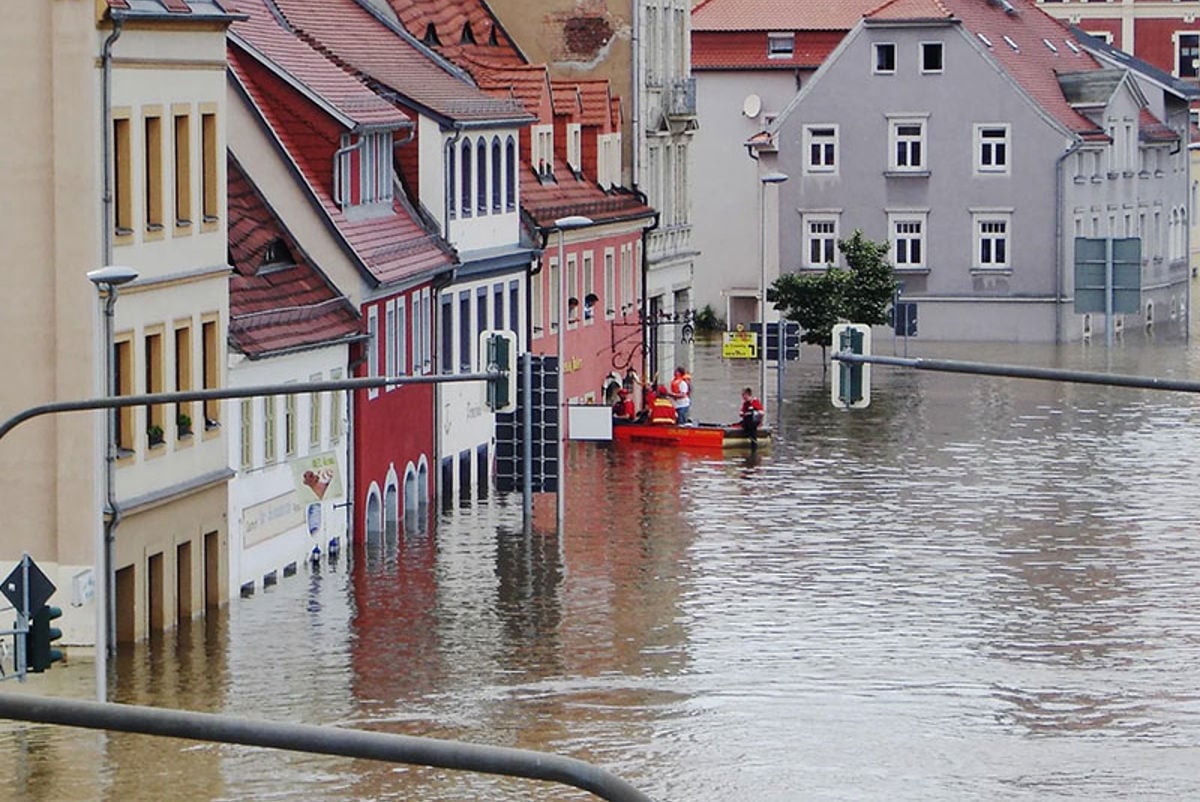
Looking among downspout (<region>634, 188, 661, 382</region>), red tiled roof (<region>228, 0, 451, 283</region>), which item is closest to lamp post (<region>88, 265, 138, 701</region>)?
red tiled roof (<region>228, 0, 451, 283</region>)

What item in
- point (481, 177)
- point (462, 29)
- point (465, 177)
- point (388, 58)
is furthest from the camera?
point (462, 29)

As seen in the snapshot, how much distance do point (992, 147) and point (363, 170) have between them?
42375mm

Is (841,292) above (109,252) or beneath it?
beneath

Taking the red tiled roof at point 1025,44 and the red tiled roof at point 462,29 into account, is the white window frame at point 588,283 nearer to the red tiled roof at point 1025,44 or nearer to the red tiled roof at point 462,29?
the red tiled roof at point 462,29

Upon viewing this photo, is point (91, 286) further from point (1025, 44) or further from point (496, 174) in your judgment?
point (1025, 44)

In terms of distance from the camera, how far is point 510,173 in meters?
59.2

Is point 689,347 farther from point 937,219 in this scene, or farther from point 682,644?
point 682,644

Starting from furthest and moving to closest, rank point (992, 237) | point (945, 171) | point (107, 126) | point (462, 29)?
point (992, 237) → point (945, 171) → point (462, 29) → point (107, 126)

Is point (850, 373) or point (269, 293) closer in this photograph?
point (850, 373)

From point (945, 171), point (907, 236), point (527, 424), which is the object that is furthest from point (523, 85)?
point (907, 236)

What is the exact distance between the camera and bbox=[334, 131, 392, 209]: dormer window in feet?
154

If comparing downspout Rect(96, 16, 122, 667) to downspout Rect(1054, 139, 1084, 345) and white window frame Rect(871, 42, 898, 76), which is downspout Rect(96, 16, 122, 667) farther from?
downspout Rect(1054, 139, 1084, 345)

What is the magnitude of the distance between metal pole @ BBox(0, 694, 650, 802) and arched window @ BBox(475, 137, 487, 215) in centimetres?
4671

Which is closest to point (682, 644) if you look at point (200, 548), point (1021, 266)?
point (200, 548)
